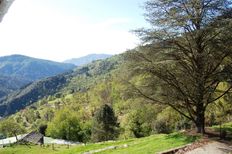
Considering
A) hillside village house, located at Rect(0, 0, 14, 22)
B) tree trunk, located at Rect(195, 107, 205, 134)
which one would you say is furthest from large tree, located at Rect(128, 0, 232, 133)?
hillside village house, located at Rect(0, 0, 14, 22)

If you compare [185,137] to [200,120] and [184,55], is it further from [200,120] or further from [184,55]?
[184,55]

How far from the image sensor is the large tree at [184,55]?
27375mm

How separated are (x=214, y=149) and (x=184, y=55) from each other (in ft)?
27.4

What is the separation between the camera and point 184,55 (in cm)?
2922

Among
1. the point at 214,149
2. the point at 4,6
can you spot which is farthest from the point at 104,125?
the point at 4,6

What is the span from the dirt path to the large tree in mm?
3814

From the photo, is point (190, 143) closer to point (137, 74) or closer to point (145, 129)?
point (137, 74)

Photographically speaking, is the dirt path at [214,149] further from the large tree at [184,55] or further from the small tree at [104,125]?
the small tree at [104,125]

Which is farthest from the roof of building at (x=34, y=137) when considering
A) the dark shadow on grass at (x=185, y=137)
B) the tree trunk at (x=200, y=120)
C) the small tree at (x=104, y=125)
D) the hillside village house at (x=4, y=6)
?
the hillside village house at (x=4, y=6)

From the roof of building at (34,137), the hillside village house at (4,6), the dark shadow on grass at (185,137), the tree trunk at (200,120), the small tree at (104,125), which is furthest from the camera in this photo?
the roof of building at (34,137)

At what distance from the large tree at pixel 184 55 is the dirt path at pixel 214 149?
381cm

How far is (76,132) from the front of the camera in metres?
107

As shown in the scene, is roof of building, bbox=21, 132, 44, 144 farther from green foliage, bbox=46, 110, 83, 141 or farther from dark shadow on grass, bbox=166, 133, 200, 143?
dark shadow on grass, bbox=166, 133, 200, 143

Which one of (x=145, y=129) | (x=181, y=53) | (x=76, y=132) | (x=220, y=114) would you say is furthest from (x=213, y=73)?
(x=76, y=132)
